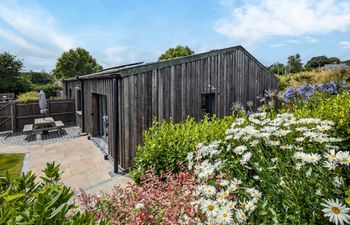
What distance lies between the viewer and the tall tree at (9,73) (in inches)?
961

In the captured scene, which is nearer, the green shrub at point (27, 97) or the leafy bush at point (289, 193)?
the leafy bush at point (289, 193)

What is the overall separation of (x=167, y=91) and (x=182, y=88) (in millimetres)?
599

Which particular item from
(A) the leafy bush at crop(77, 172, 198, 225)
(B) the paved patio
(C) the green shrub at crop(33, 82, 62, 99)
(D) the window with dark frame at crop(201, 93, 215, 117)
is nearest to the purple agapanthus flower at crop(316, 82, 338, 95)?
(D) the window with dark frame at crop(201, 93, 215, 117)

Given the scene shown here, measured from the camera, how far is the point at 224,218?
148 cm

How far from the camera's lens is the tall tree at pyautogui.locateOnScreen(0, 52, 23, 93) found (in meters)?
24.4

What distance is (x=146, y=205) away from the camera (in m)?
1.82

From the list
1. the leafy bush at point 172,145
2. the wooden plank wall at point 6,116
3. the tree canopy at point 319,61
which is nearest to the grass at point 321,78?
the leafy bush at point 172,145

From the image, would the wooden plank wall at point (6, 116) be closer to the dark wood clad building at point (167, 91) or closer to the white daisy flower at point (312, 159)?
the dark wood clad building at point (167, 91)

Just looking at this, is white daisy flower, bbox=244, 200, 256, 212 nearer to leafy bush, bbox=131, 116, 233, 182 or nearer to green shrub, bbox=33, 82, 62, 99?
leafy bush, bbox=131, 116, 233, 182

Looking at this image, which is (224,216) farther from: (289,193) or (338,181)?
(338,181)

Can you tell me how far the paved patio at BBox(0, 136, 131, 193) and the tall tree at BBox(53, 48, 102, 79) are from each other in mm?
26501

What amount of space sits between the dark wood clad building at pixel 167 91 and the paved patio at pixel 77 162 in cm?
53

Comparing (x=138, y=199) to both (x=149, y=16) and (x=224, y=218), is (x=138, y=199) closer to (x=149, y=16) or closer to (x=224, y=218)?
(x=224, y=218)

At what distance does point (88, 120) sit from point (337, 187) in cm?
1005
